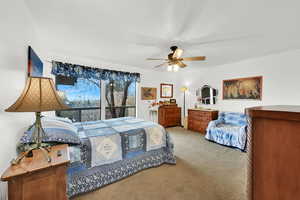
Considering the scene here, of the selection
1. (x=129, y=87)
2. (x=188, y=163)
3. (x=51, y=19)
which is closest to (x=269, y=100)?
(x=188, y=163)

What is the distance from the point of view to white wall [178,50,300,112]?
2.98 metres

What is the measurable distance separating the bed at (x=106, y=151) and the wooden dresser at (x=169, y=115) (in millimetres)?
2514

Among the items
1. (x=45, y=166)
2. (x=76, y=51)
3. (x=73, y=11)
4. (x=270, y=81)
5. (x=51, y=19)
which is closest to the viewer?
(x=45, y=166)

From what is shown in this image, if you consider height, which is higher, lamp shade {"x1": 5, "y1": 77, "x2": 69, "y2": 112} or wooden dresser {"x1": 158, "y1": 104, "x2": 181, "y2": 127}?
lamp shade {"x1": 5, "y1": 77, "x2": 69, "y2": 112}

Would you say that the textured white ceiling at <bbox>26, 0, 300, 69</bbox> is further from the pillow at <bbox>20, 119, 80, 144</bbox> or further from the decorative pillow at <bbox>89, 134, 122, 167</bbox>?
the decorative pillow at <bbox>89, 134, 122, 167</bbox>

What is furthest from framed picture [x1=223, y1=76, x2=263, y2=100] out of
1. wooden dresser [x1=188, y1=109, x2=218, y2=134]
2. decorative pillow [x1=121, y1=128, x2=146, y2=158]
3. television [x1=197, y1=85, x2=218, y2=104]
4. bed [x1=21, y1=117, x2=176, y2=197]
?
decorative pillow [x1=121, y1=128, x2=146, y2=158]

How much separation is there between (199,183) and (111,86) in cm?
353

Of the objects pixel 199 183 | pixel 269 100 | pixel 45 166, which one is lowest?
pixel 199 183

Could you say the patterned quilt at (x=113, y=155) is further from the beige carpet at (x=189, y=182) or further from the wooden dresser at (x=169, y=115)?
the wooden dresser at (x=169, y=115)

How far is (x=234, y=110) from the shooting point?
4.02m

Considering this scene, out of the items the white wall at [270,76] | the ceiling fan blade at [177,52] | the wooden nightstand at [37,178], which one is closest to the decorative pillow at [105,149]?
the wooden nightstand at [37,178]

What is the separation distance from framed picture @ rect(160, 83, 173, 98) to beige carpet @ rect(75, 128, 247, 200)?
297 centimetres

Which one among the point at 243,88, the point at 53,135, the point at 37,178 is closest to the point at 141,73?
the point at 243,88

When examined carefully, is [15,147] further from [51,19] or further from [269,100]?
[269,100]
